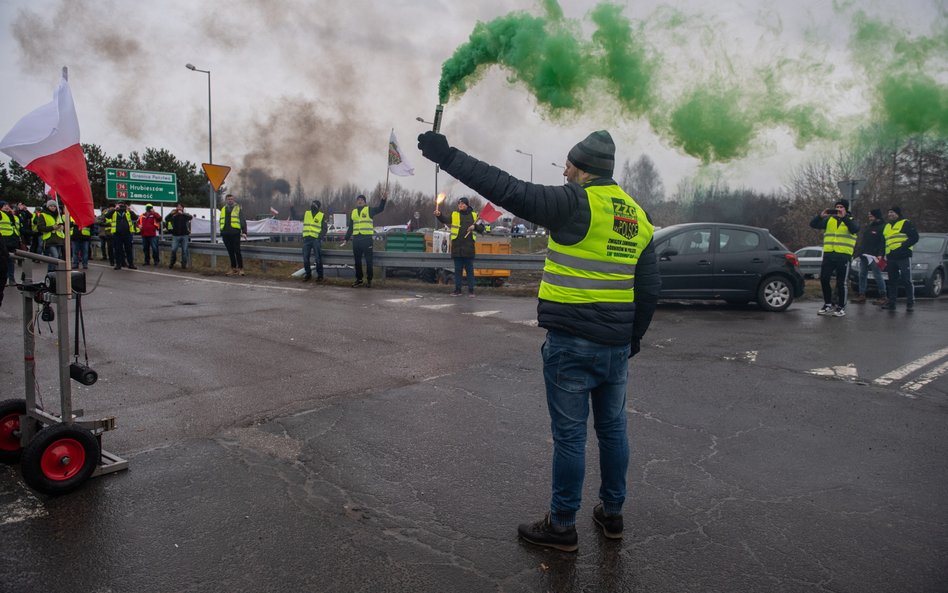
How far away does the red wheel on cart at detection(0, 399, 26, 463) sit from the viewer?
4211 mm

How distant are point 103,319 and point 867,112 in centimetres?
1343

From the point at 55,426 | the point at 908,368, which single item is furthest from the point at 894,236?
the point at 55,426

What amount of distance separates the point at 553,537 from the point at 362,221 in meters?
12.4

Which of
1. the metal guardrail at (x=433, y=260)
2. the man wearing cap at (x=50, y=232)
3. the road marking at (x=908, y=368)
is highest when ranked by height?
the man wearing cap at (x=50, y=232)

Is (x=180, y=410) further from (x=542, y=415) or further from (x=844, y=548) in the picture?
(x=844, y=548)

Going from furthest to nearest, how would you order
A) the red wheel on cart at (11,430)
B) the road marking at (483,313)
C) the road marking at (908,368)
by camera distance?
the road marking at (483,313)
the road marking at (908,368)
the red wheel on cart at (11,430)

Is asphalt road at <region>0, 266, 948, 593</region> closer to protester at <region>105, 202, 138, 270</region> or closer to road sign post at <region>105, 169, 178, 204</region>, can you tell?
protester at <region>105, 202, 138, 270</region>

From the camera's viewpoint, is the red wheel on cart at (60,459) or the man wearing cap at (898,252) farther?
the man wearing cap at (898,252)

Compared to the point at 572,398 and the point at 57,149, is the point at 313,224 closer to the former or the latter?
the point at 57,149

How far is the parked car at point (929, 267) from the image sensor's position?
644 inches

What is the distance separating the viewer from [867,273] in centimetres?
1503

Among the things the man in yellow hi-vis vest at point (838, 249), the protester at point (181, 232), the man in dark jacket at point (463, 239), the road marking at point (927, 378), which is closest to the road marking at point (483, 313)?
the man in dark jacket at point (463, 239)

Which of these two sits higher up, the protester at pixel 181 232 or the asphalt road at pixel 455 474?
the protester at pixel 181 232

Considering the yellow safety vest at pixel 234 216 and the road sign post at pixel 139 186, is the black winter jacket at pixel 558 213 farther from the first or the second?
the road sign post at pixel 139 186
